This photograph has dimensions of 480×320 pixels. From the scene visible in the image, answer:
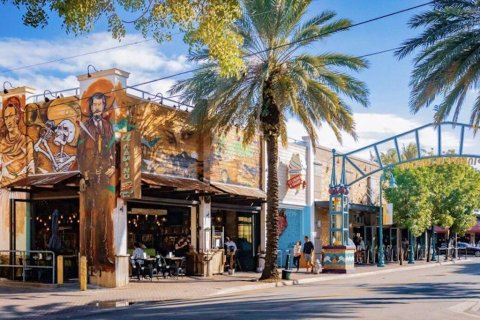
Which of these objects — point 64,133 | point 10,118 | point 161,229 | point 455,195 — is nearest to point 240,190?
point 161,229

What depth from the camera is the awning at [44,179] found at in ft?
72.3

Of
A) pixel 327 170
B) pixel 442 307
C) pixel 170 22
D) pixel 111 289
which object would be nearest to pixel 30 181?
pixel 111 289

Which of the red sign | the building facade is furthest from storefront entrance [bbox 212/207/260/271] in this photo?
the red sign

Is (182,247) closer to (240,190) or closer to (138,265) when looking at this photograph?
(138,265)

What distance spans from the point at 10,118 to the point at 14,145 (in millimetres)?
1111

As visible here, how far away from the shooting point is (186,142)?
25.7 meters

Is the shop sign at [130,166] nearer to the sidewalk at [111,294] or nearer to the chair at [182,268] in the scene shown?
the sidewalk at [111,294]

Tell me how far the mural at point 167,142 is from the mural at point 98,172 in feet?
4.15

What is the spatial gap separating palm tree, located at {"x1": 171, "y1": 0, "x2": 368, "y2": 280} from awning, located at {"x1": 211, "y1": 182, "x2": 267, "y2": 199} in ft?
9.24

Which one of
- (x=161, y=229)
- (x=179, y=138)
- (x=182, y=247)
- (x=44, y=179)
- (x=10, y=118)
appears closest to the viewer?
(x=44, y=179)

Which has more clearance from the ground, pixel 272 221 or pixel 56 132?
pixel 56 132

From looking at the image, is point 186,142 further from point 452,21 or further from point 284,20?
point 452,21

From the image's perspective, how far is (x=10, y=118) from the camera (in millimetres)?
25016

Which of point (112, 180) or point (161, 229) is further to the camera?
point (161, 229)
